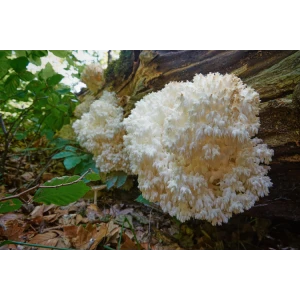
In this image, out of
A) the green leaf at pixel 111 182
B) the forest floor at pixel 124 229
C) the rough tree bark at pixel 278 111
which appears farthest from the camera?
the green leaf at pixel 111 182

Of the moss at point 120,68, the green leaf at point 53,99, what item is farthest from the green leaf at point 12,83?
the moss at point 120,68

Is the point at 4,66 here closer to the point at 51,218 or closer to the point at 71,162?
the point at 71,162

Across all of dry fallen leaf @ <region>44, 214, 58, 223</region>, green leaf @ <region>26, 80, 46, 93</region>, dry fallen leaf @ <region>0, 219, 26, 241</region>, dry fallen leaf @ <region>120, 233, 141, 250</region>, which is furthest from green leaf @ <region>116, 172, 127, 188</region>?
green leaf @ <region>26, 80, 46, 93</region>

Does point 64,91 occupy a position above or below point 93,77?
below

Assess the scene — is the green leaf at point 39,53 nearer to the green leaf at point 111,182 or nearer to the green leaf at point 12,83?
the green leaf at point 12,83

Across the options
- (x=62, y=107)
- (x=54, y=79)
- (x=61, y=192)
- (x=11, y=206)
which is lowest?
(x=11, y=206)

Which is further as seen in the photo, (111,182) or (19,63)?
(111,182)

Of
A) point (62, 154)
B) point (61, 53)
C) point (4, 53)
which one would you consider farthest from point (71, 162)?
point (4, 53)
